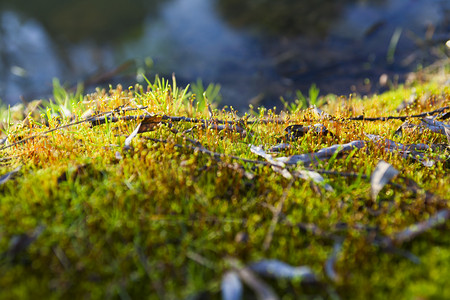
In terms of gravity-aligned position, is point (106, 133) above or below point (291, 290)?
above

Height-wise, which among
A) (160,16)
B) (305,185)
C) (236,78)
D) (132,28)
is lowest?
(305,185)

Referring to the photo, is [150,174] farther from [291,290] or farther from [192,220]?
[291,290]

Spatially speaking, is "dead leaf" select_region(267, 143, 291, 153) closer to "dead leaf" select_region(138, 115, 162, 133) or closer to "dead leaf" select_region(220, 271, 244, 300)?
"dead leaf" select_region(138, 115, 162, 133)

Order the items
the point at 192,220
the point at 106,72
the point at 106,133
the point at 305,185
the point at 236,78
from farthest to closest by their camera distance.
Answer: the point at 106,72
the point at 236,78
the point at 106,133
the point at 305,185
the point at 192,220

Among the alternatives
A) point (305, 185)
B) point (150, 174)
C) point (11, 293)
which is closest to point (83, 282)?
point (11, 293)

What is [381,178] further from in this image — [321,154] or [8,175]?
[8,175]

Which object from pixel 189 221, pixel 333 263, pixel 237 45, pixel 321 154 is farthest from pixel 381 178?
pixel 237 45

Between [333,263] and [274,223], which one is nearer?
[333,263]

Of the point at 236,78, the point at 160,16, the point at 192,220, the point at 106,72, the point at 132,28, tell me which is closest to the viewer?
the point at 192,220
